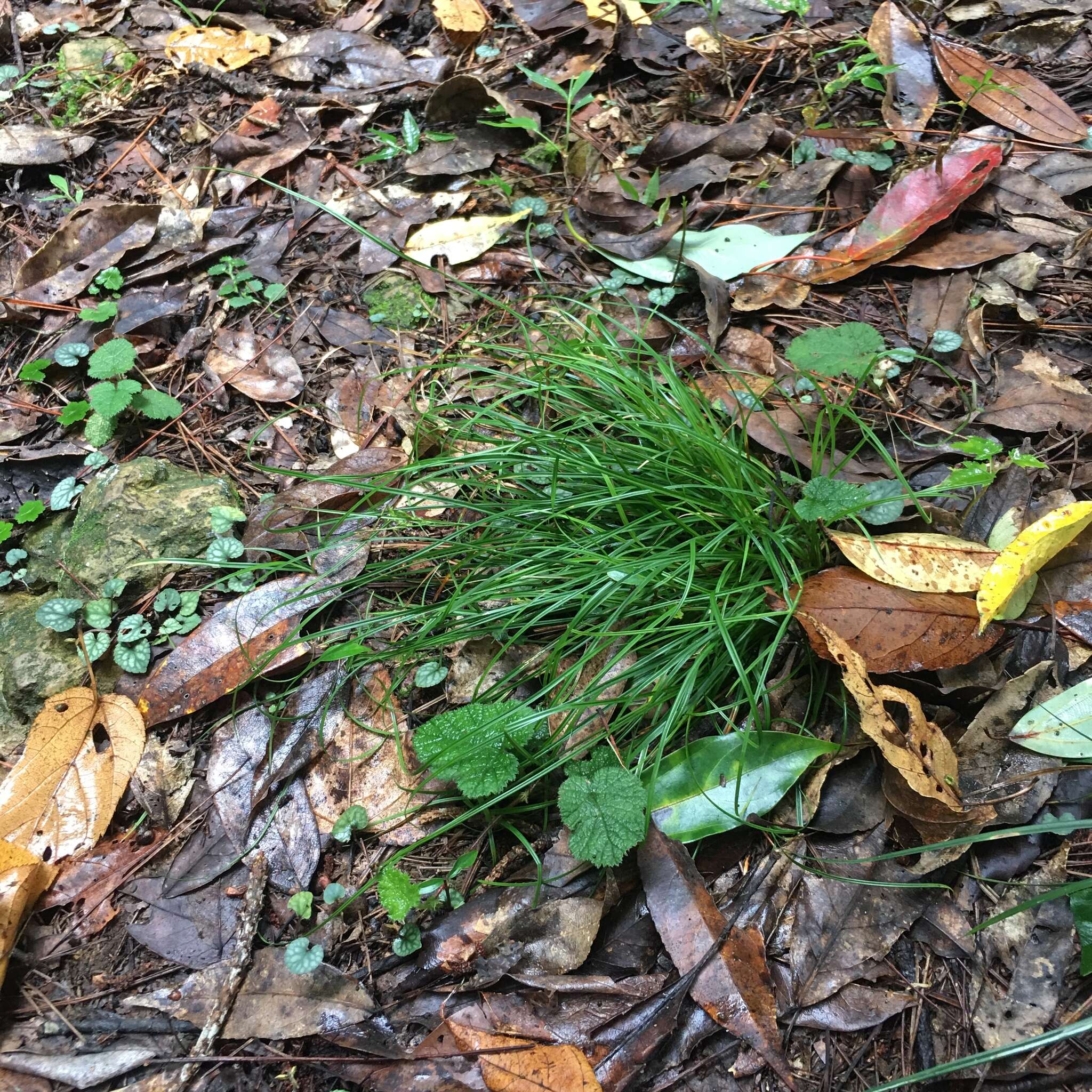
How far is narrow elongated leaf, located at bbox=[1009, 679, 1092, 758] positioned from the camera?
149 cm

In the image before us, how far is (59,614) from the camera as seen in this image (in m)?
2.06

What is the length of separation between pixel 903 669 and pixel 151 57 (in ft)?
12.4

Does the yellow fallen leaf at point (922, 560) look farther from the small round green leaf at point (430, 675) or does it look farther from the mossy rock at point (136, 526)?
the mossy rock at point (136, 526)

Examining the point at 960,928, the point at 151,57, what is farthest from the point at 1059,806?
the point at 151,57

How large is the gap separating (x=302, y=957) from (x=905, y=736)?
4.05ft

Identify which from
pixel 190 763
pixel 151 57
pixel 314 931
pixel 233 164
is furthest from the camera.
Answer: pixel 151 57

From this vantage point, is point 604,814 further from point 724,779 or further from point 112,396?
point 112,396

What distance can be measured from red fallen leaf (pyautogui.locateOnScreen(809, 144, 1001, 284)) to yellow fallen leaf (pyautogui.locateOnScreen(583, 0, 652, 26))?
53.9 inches

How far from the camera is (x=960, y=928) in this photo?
1.44 meters

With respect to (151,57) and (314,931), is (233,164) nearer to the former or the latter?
(151,57)

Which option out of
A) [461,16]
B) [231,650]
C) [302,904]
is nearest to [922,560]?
[302,904]

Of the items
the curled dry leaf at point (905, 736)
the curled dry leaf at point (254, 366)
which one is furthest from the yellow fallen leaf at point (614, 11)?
the curled dry leaf at point (905, 736)

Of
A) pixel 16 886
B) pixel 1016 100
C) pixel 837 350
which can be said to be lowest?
pixel 16 886

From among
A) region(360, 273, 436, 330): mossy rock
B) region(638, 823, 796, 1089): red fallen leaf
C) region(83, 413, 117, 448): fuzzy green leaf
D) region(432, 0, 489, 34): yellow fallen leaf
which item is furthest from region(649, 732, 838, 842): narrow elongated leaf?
region(432, 0, 489, 34): yellow fallen leaf
